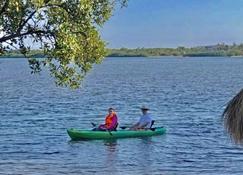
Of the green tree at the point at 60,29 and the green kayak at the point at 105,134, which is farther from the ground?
the green tree at the point at 60,29

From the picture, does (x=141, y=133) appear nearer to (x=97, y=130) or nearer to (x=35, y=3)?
→ (x=97, y=130)

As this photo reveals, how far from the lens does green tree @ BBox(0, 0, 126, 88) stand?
1435cm

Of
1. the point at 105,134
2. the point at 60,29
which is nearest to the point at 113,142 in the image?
the point at 105,134

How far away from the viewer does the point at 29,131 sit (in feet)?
114

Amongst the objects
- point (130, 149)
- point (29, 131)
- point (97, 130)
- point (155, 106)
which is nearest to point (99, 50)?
point (130, 149)

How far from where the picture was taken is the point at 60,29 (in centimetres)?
1475

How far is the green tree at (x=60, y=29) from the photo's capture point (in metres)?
14.4

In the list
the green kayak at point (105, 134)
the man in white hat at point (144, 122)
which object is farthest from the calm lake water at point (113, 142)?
the man in white hat at point (144, 122)

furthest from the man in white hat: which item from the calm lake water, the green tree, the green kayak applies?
the green tree

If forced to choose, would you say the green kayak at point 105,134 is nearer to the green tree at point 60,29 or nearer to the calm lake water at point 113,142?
the calm lake water at point 113,142

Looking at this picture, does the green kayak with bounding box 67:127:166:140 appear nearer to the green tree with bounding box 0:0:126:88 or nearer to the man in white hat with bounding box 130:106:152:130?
the man in white hat with bounding box 130:106:152:130

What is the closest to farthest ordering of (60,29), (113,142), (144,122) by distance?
(60,29) → (113,142) → (144,122)

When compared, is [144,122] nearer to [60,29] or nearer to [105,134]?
[105,134]

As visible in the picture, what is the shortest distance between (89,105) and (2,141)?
18.3m
